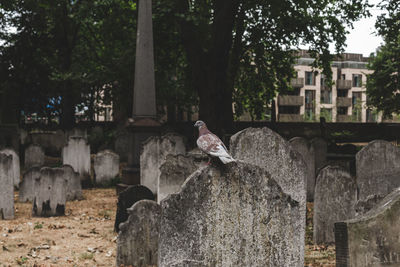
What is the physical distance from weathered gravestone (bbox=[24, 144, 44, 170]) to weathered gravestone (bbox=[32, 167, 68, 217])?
4.90 m

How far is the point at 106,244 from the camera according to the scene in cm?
714

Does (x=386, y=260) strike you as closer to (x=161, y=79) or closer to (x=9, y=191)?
(x=9, y=191)

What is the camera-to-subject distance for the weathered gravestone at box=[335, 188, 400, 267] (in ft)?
10.7

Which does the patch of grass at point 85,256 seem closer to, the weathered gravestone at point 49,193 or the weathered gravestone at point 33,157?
the weathered gravestone at point 49,193

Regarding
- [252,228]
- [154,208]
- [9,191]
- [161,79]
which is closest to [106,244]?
[154,208]

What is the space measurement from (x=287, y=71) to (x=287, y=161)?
58.4 feet

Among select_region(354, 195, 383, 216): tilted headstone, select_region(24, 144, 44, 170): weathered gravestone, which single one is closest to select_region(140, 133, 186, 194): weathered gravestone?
select_region(24, 144, 44, 170): weathered gravestone

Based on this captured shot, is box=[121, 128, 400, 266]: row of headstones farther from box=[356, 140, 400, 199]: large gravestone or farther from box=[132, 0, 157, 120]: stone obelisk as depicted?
box=[132, 0, 157, 120]: stone obelisk

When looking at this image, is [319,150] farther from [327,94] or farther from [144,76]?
[327,94]

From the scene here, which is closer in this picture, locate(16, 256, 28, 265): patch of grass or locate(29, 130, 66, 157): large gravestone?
locate(16, 256, 28, 265): patch of grass

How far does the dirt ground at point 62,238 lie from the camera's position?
20.8ft

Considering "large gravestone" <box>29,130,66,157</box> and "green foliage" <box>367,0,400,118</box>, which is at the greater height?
"green foliage" <box>367,0,400,118</box>

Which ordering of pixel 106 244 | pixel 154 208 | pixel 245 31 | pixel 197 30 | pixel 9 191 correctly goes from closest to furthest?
pixel 154 208, pixel 106 244, pixel 9 191, pixel 197 30, pixel 245 31

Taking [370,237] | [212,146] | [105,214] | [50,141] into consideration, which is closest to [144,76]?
[105,214]
